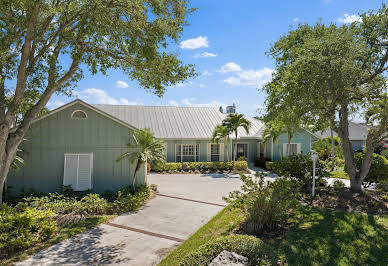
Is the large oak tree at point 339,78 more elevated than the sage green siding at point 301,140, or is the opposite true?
the large oak tree at point 339,78

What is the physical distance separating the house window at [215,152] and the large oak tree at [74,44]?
42.8 feet

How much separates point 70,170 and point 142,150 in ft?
11.5

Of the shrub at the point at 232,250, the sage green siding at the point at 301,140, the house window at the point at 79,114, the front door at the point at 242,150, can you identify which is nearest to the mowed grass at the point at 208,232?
the shrub at the point at 232,250

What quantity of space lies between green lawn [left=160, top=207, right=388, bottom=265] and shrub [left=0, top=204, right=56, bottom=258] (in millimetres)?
3754

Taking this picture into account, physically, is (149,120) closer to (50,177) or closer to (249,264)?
(50,177)

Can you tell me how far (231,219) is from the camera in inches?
335

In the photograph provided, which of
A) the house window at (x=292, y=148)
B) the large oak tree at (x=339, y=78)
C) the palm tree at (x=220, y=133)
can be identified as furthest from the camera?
the house window at (x=292, y=148)

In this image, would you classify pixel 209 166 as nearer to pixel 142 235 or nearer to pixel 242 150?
pixel 242 150

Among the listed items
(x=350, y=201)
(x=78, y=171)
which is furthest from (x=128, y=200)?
(x=350, y=201)

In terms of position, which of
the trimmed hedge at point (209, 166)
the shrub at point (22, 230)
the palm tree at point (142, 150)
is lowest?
the shrub at point (22, 230)

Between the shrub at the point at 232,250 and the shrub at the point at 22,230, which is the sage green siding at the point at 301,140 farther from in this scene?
the shrub at the point at 22,230

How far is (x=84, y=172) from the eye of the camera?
1220 centimetres

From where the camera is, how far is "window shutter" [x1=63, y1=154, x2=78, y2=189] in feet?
39.3

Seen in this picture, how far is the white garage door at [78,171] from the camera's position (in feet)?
39.4
